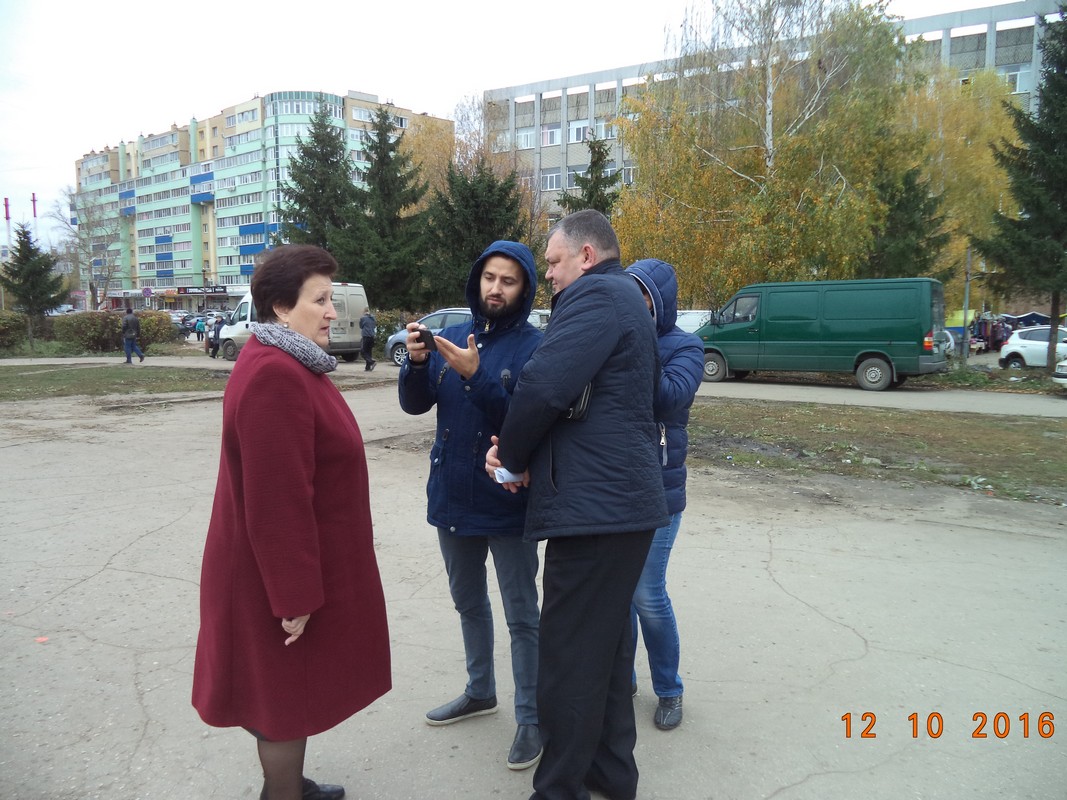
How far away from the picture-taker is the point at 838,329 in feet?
56.7

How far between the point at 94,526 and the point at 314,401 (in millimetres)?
4826

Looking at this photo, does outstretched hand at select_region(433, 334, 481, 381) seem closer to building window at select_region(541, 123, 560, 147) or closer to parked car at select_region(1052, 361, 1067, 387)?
parked car at select_region(1052, 361, 1067, 387)

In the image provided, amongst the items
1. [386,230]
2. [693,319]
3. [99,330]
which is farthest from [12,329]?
[693,319]

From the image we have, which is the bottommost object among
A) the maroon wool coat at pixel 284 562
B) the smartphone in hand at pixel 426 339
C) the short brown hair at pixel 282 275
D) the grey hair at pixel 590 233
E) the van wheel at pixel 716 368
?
the van wheel at pixel 716 368

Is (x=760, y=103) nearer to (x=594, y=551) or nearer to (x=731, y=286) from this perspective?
(x=731, y=286)

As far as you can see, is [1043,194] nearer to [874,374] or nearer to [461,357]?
[874,374]

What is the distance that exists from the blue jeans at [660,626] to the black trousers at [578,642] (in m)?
0.64

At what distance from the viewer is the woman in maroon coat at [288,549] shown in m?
2.01

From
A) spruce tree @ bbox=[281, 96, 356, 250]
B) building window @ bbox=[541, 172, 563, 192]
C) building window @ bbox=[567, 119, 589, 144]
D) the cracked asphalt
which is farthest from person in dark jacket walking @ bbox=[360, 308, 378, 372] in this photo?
building window @ bbox=[567, 119, 589, 144]

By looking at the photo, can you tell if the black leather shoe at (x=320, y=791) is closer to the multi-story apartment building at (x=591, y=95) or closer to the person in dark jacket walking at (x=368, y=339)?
the person in dark jacket walking at (x=368, y=339)

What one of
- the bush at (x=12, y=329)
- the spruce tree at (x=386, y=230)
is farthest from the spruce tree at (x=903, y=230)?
the bush at (x=12, y=329)

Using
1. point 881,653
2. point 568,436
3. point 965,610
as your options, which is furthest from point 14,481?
point 965,610

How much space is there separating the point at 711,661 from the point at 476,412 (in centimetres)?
185

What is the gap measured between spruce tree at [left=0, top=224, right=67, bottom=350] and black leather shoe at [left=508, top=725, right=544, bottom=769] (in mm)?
32478
